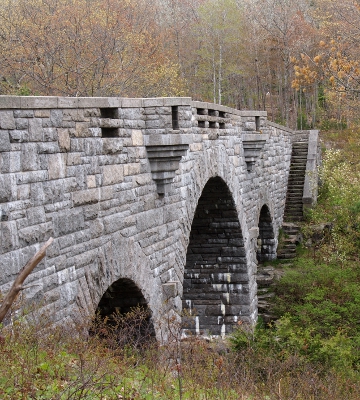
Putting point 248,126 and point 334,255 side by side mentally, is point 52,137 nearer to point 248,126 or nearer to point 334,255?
point 248,126

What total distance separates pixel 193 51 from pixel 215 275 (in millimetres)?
26089

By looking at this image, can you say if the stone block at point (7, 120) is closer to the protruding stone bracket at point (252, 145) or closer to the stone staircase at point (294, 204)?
the protruding stone bracket at point (252, 145)

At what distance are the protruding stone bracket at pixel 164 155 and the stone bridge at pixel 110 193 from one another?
15mm

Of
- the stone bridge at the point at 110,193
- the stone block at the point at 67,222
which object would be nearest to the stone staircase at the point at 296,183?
the stone bridge at the point at 110,193

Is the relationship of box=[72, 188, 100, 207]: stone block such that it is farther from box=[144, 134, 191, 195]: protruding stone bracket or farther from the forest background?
the forest background

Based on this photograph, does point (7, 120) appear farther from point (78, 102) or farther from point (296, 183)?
point (296, 183)

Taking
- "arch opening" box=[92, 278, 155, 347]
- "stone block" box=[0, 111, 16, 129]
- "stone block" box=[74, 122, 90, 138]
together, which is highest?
"stone block" box=[0, 111, 16, 129]

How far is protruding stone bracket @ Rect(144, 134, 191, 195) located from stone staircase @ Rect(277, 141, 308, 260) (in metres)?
14.1

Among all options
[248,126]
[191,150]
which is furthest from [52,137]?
[248,126]

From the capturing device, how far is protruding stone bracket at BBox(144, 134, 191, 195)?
905 centimetres

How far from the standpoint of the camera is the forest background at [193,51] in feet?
69.7

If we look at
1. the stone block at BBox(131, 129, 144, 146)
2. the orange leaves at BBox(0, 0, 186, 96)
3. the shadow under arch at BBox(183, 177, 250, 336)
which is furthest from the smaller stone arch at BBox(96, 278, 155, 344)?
the orange leaves at BBox(0, 0, 186, 96)

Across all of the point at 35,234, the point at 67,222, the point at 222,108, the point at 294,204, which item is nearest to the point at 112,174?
the point at 67,222

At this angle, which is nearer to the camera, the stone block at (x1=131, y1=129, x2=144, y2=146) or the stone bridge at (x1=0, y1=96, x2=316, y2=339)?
the stone bridge at (x1=0, y1=96, x2=316, y2=339)
